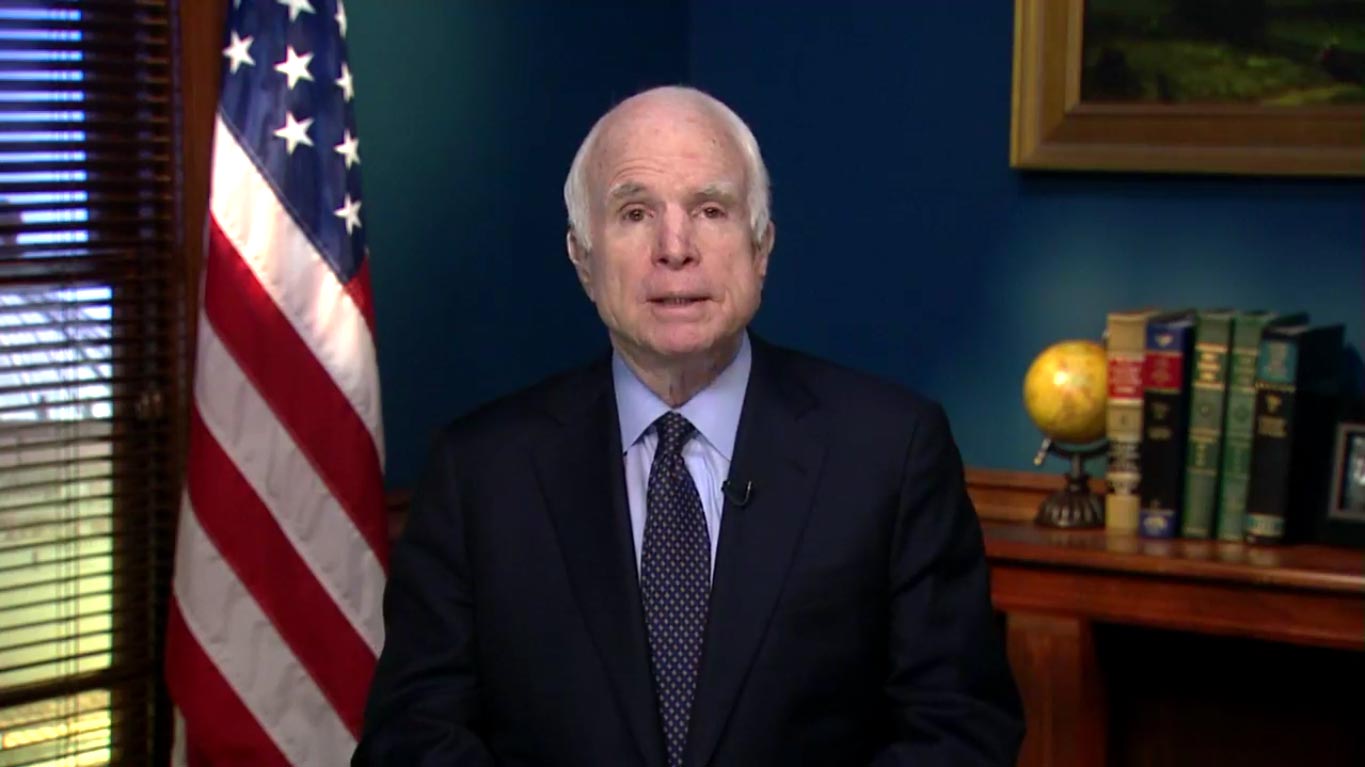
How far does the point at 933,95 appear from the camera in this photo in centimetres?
405

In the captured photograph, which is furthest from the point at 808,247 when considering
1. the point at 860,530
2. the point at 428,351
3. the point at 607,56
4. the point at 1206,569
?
the point at 860,530

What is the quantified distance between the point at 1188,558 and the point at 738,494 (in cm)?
142

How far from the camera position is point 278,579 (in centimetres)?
292

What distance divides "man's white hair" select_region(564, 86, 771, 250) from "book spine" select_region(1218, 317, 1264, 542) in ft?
4.83

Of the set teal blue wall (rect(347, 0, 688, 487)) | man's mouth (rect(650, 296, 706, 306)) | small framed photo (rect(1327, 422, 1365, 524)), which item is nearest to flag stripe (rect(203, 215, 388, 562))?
teal blue wall (rect(347, 0, 688, 487))

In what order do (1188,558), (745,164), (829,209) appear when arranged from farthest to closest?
(829,209)
(1188,558)
(745,164)

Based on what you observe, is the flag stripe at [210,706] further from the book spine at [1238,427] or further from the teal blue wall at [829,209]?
the book spine at [1238,427]

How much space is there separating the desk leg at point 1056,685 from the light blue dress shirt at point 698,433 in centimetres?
133

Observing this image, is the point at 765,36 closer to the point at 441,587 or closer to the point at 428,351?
the point at 428,351

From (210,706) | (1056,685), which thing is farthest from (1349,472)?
(210,706)

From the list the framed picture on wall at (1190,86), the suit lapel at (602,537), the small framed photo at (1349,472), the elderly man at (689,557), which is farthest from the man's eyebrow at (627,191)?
the framed picture on wall at (1190,86)

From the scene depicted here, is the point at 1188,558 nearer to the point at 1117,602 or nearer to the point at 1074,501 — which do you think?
the point at 1117,602

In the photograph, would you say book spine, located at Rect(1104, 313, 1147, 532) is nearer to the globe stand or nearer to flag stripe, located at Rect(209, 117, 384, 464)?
the globe stand

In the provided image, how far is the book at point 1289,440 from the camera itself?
337 cm
